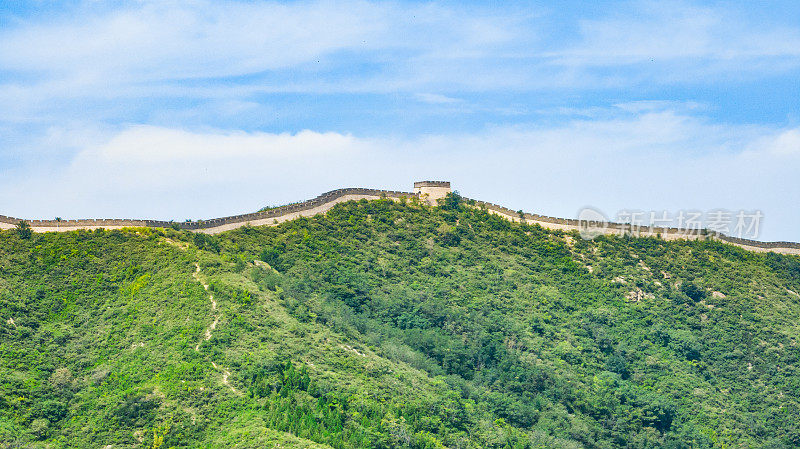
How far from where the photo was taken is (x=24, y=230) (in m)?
67.5

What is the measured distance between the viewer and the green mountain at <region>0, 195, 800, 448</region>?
52750mm

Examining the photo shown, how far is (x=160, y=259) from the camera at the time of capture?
64875 millimetres

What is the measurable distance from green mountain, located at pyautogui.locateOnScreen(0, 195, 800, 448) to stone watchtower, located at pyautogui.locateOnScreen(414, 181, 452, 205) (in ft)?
3.10

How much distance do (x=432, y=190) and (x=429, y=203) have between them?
1107 millimetres

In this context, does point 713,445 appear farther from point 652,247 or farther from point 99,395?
point 99,395

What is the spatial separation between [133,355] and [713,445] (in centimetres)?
3234

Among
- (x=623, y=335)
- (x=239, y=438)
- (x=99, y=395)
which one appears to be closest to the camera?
(x=239, y=438)

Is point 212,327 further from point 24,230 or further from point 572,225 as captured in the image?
point 572,225

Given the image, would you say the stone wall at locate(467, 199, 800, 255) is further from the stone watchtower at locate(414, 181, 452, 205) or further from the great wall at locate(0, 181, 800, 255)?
the stone watchtower at locate(414, 181, 452, 205)

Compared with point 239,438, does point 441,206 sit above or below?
above

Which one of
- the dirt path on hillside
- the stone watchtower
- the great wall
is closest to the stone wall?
the great wall

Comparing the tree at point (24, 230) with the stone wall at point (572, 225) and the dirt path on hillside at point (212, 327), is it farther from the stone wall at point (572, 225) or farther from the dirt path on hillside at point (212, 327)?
the stone wall at point (572, 225)

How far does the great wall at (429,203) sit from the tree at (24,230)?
17.5 ft

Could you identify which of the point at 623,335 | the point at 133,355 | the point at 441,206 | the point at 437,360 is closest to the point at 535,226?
the point at 441,206
